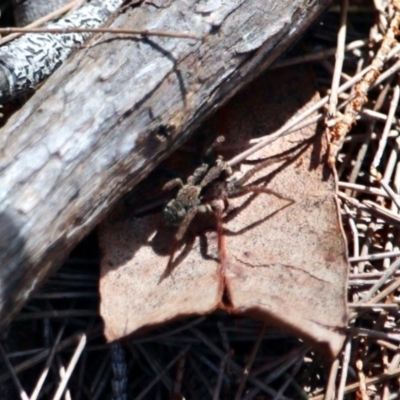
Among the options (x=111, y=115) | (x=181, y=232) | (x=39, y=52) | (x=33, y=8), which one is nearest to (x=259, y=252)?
(x=181, y=232)

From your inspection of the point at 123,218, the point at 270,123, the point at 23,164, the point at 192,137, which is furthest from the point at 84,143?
the point at 270,123

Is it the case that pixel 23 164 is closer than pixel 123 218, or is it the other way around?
pixel 23 164

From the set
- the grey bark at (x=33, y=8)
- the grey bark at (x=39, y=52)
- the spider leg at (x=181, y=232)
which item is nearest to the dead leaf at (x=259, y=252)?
the spider leg at (x=181, y=232)

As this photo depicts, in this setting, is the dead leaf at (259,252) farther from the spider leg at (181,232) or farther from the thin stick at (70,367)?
the thin stick at (70,367)

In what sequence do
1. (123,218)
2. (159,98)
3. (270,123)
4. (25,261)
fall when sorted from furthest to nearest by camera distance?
(270,123), (123,218), (159,98), (25,261)

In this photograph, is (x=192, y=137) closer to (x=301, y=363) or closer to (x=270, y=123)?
(x=270, y=123)

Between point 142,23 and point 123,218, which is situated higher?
point 142,23
